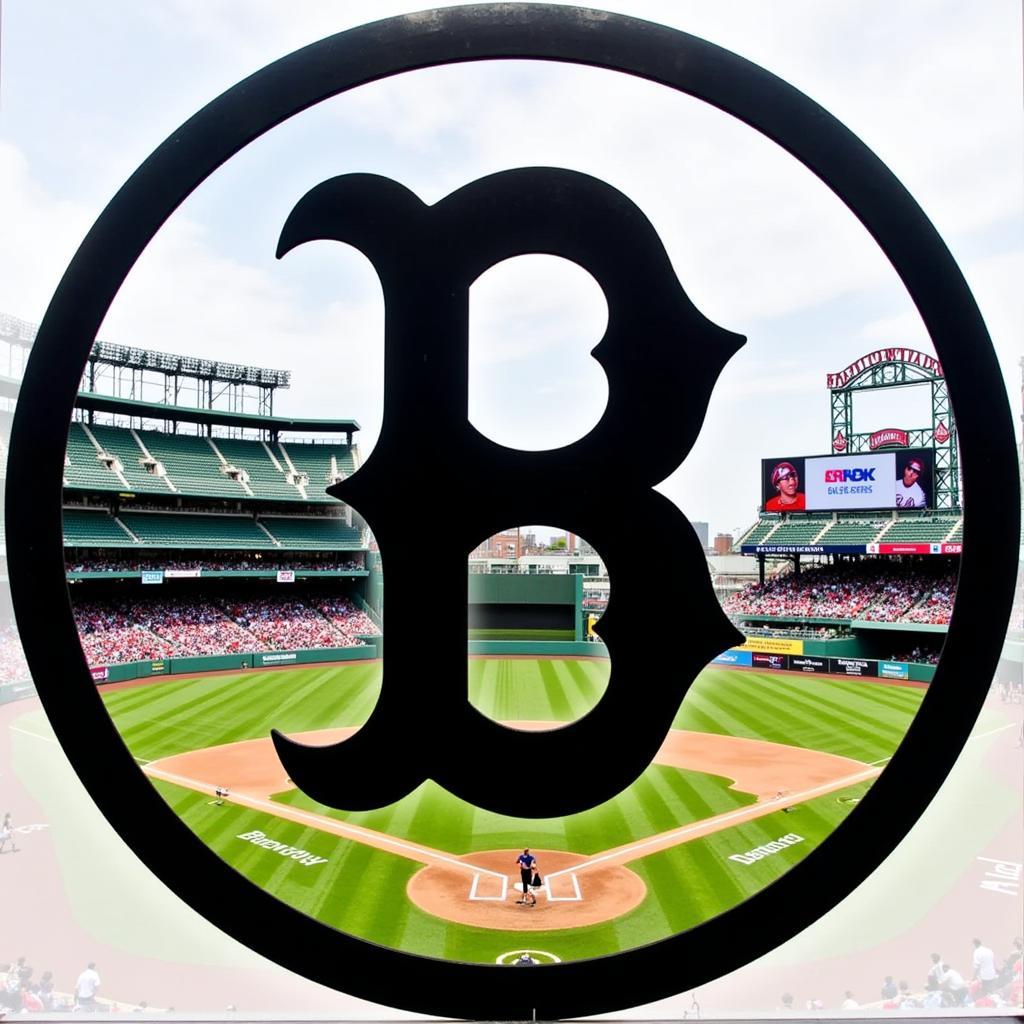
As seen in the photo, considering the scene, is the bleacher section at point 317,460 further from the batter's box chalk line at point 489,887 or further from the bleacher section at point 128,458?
the batter's box chalk line at point 489,887

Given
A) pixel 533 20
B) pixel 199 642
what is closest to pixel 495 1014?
pixel 533 20

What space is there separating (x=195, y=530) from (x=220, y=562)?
2.03 metres

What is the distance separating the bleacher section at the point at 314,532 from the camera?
44.5 m

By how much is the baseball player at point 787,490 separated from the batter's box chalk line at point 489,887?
33.4 meters

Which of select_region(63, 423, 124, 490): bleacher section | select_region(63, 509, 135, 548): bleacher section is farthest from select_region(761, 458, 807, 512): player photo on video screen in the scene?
select_region(63, 423, 124, 490): bleacher section

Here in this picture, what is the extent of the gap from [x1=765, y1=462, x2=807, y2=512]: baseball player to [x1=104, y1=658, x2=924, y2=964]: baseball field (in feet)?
52.6

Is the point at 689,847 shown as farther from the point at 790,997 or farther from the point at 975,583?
the point at 975,583

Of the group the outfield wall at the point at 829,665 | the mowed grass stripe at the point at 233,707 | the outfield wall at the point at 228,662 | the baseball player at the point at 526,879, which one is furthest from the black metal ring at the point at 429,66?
the outfield wall at the point at 228,662

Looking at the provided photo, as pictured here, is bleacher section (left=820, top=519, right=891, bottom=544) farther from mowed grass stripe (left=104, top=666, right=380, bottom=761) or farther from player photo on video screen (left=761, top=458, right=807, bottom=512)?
mowed grass stripe (left=104, top=666, right=380, bottom=761)

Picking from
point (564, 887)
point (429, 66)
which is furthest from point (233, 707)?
point (429, 66)

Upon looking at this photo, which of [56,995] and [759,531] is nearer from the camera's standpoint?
[56,995]

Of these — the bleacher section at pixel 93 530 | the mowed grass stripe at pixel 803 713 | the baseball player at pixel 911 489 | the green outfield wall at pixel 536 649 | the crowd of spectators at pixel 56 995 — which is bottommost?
the crowd of spectators at pixel 56 995

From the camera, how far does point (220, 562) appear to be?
4300 cm

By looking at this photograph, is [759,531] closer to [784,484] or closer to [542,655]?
[784,484]
